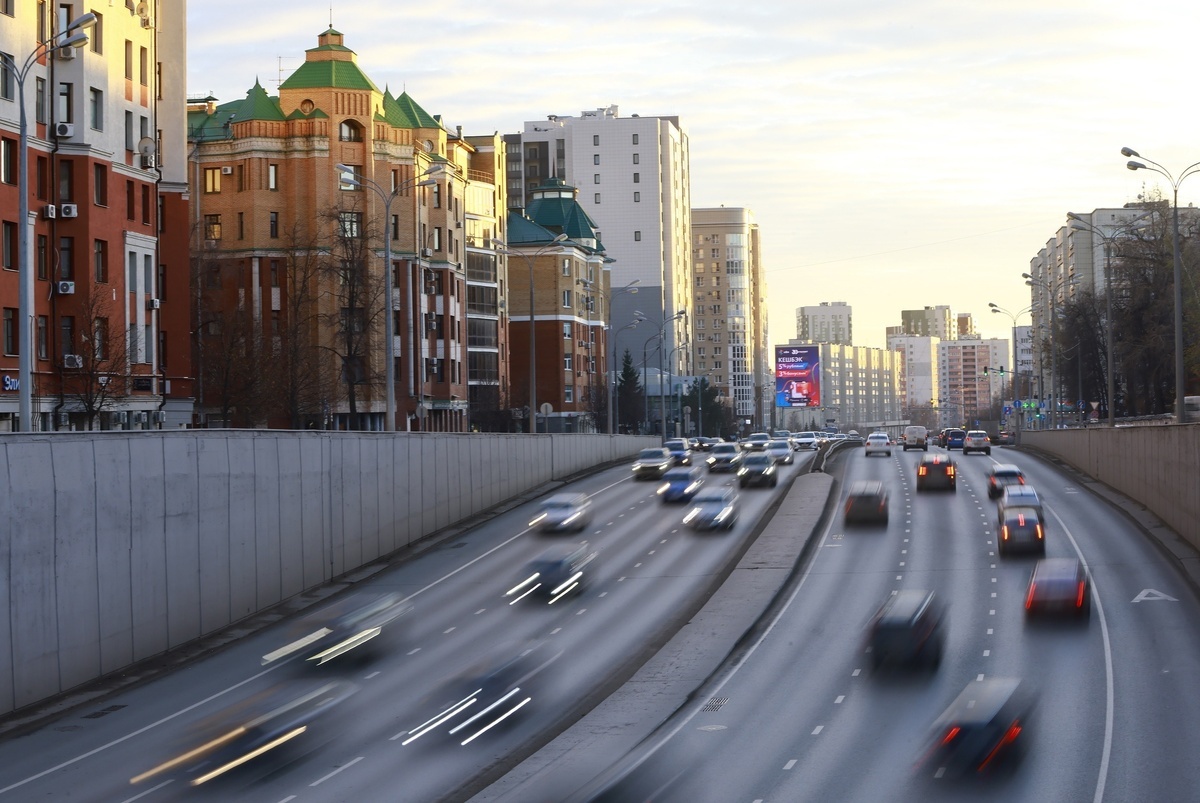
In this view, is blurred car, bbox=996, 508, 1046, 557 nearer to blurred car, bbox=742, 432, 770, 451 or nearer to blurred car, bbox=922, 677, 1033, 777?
blurred car, bbox=922, 677, 1033, 777

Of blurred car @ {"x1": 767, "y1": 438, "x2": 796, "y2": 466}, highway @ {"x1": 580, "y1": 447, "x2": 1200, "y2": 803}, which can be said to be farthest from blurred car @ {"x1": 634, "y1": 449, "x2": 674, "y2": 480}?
highway @ {"x1": 580, "y1": 447, "x2": 1200, "y2": 803}

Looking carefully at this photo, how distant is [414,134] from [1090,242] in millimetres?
118254

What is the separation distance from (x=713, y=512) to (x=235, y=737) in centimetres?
3075

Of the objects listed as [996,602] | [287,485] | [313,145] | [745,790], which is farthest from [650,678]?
[313,145]

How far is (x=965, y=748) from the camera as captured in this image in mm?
20547

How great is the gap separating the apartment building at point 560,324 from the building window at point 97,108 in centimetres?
7015

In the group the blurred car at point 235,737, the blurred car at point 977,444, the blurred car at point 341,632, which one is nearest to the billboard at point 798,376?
the blurred car at point 977,444

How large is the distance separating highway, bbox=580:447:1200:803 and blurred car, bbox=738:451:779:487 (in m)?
18.2

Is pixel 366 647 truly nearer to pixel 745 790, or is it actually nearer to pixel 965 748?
pixel 745 790

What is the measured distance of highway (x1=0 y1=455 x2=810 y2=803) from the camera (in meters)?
21.6

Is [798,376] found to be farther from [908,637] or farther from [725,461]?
[908,637]

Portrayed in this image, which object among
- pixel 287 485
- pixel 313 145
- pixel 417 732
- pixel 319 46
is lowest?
pixel 417 732

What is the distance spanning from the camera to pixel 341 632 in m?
28.8

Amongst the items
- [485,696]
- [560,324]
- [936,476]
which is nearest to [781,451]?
[936,476]
